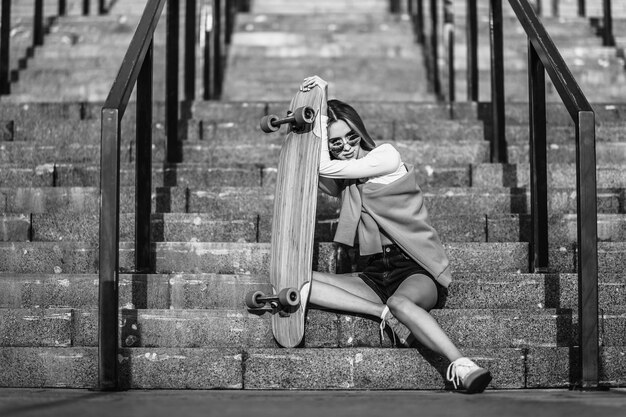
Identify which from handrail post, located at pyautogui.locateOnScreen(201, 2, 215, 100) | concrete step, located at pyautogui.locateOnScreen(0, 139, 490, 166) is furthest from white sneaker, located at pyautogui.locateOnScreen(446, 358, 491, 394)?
handrail post, located at pyautogui.locateOnScreen(201, 2, 215, 100)

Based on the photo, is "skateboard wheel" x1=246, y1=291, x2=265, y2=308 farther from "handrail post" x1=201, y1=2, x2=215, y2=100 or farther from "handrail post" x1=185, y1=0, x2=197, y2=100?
"handrail post" x1=201, y1=2, x2=215, y2=100

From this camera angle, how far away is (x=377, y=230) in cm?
491

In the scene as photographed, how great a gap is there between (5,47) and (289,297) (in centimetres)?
410

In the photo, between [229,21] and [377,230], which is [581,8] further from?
[377,230]

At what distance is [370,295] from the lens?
15.9 feet

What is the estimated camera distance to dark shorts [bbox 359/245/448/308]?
482 cm

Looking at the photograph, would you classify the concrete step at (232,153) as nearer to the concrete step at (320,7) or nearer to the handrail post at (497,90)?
the handrail post at (497,90)

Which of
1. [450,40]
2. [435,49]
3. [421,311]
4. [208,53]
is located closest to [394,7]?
[435,49]

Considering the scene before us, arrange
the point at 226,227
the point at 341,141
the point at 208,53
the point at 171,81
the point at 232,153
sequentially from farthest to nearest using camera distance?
the point at 208,53, the point at 232,153, the point at 171,81, the point at 226,227, the point at 341,141

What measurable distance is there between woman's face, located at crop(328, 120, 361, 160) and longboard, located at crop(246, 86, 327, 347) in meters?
0.07

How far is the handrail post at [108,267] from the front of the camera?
4375 millimetres

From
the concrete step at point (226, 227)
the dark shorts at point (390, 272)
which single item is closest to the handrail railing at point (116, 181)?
the concrete step at point (226, 227)

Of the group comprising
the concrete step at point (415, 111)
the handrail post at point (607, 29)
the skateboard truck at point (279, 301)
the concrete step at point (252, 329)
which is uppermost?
the handrail post at point (607, 29)

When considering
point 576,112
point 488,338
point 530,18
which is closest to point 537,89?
point 530,18
